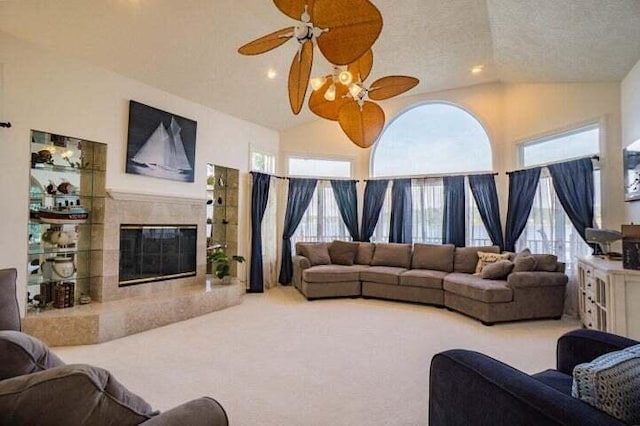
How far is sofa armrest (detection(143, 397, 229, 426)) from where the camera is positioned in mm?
867

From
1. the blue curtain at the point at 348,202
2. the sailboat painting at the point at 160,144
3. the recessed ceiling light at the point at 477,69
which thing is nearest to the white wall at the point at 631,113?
the recessed ceiling light at the point at 477,69

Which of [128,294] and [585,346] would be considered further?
[128,294]

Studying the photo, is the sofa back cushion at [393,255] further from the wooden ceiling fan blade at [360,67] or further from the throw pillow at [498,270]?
the wooden ceiling fan blade at [360,67]

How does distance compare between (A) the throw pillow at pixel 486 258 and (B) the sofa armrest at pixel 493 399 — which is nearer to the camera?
(B) the sofa armrest at pixel 493 399

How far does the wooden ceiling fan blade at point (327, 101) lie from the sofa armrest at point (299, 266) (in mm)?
3493

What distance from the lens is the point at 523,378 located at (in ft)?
4.12

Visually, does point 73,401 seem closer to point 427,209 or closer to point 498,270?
point 498,270

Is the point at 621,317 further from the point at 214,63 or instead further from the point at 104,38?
the point at 104,38

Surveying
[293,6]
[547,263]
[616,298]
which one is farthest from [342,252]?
[293,6]

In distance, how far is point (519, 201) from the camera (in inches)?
209

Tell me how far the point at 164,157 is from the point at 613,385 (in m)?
4.85

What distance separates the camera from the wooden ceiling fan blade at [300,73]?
2014mm

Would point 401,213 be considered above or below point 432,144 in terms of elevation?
below

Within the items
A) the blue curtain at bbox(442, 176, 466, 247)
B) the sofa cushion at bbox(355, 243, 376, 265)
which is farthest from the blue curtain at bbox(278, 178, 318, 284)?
the blue curtain at bbox(442, 176, 466, 247)
